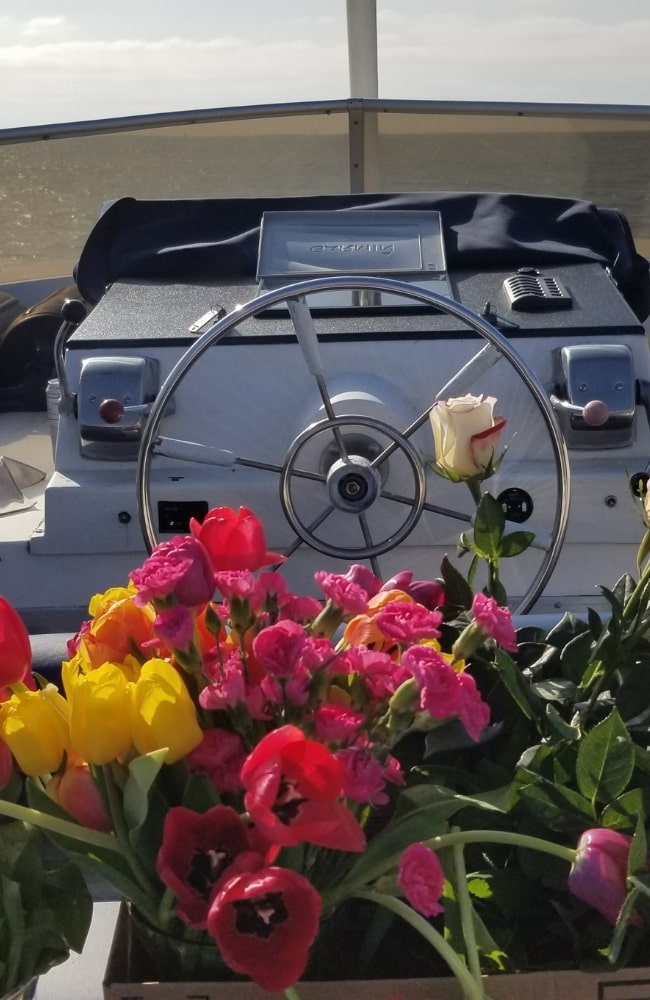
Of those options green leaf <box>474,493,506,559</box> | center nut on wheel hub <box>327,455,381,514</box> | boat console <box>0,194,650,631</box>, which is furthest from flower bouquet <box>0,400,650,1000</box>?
boat console <box>0,194,650,631</box>

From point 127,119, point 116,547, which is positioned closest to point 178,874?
point 116,547

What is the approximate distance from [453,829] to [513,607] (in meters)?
1.00

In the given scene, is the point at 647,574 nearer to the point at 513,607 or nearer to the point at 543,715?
the point at 543,715

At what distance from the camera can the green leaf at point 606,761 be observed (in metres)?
0.54

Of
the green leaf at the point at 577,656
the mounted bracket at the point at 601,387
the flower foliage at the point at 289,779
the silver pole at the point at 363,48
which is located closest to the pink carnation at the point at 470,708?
the flower foliage at the point at 289,779

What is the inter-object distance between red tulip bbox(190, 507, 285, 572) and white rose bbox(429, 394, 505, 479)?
0.67 ft

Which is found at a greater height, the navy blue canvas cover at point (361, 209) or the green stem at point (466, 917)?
the navy blue canvas cover at point (361, 209)

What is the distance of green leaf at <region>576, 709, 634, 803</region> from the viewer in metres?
0.54

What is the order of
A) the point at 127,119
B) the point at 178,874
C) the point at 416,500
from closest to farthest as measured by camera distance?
the point at 178,874, the point at 416,500, the point at 127,119

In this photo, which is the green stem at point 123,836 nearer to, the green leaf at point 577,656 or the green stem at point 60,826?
the green stem at point 60,826

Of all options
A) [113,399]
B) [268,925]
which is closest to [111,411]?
[113,399]

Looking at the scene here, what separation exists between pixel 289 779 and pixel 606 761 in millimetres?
182

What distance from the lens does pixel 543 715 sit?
0.62 meters

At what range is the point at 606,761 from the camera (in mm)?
548
